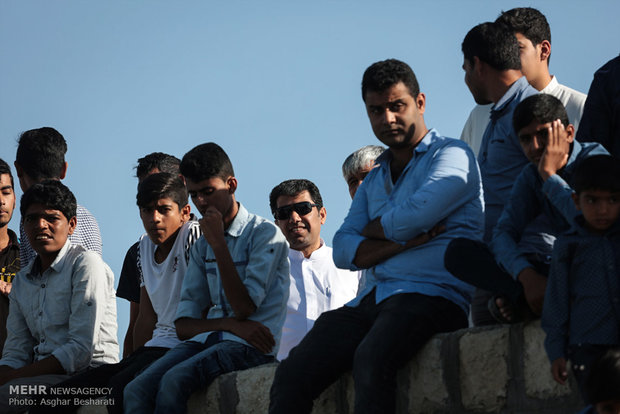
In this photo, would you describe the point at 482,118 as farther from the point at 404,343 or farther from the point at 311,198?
the point at 404,343

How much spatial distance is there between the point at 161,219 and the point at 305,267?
3.87 feet

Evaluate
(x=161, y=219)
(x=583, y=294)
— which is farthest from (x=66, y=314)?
(x=583, y=294)

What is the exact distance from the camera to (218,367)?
16.3 ft

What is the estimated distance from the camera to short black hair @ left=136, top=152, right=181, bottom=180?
7277mm

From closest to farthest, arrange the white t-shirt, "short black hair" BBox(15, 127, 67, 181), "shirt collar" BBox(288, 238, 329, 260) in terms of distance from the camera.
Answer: the white t-shirt < "shirt collar" BBox(288, 238, 329, 260) < "short black hair" BBox(15, 127, 67, 181)

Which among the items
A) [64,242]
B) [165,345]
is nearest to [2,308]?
[64,242]

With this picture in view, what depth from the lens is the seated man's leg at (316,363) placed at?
4090mm

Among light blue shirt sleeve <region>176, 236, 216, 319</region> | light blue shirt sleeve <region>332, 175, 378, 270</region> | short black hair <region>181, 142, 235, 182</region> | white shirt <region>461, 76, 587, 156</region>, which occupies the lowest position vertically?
light blue shirt sleeve <region>176, 236, 216, 319</region>

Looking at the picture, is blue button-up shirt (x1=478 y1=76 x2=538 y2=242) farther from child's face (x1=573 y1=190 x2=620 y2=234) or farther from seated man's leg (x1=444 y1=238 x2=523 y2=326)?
child's face (x1=573 y1=190 x2=620 y2=234)

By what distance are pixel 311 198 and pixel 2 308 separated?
8.44 ft

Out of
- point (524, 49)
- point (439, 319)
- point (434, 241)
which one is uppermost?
point (524, 49)

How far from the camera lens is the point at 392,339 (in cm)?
392

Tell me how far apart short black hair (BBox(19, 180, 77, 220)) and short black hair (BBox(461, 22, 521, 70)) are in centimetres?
309

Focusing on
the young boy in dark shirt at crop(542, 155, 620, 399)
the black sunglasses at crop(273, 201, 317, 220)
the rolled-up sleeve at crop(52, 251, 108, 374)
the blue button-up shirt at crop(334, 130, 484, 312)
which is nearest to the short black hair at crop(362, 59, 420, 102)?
the blue button-up shirt at crop(334, 130, 484, 312)
